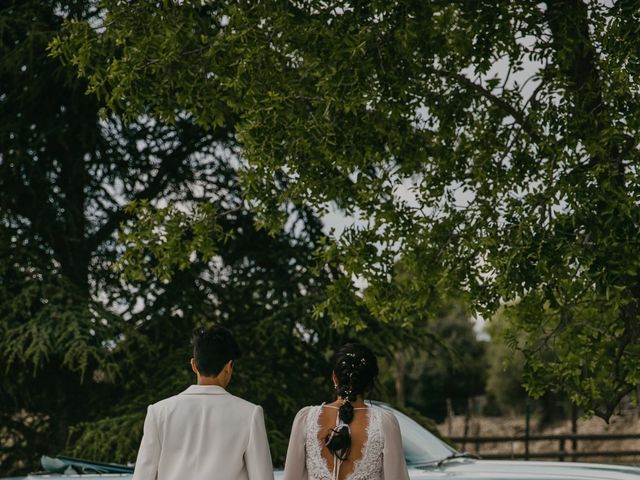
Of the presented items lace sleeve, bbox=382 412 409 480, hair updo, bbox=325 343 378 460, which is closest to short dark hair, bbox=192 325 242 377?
hair updo, bbox=325 343 378 460

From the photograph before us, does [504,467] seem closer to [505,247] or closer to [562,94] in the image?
[505,247]

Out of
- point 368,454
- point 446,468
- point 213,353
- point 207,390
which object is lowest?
point 446,468

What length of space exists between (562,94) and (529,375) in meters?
2.96

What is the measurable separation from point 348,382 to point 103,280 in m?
13.2

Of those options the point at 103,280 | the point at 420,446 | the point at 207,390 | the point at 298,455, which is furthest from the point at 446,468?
the point at 103,280

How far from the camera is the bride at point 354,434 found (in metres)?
4.90

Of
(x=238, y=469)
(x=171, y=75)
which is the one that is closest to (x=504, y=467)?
(x=238, y=469)

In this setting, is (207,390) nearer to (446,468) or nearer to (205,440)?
(205,440)

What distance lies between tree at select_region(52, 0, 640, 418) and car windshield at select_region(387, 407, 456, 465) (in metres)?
1.98

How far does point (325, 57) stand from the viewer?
1081 cm

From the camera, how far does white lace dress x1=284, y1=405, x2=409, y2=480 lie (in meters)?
4.93

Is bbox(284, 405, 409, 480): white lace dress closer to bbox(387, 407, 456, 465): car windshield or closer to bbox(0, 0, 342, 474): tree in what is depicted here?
bbox(387, 407, 456, 465): car windshield

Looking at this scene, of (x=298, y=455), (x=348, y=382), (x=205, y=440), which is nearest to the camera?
(x=205, y=440)

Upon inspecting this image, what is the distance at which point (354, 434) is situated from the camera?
4.97 meters
